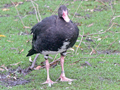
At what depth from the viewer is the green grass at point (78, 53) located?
17.9ft

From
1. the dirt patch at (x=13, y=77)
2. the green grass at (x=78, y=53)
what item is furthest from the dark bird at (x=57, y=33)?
the dirt patch at (x=13, y=77)

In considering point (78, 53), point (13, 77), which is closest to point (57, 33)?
point (13, 77)

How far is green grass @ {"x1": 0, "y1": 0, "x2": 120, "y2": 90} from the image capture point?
5461 millimetres

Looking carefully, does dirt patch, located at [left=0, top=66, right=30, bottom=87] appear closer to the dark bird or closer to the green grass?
the green grass

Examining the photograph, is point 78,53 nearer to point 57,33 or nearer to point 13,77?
point 13,77

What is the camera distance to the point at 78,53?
7379 mm

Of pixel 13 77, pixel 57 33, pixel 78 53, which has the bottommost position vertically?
pixel 78 53

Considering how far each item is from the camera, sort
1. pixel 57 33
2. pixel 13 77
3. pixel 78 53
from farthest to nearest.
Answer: pixel 78 53, pixel 13 77, pixel 57 33

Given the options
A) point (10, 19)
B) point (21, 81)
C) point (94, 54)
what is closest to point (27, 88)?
point (21, 81)

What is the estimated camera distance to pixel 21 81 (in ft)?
19.3

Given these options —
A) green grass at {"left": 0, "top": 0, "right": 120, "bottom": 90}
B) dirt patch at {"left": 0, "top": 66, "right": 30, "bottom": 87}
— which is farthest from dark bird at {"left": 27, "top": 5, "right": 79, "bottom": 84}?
dirt patch at {"left": 0, "top": 66, "right": 30, "bottom": 87}

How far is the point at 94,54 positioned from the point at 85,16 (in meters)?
3.48

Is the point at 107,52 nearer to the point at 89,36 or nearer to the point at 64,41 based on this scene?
the point at 89,36

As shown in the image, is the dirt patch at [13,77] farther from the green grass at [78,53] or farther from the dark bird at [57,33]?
the dark bird at [57,33]
